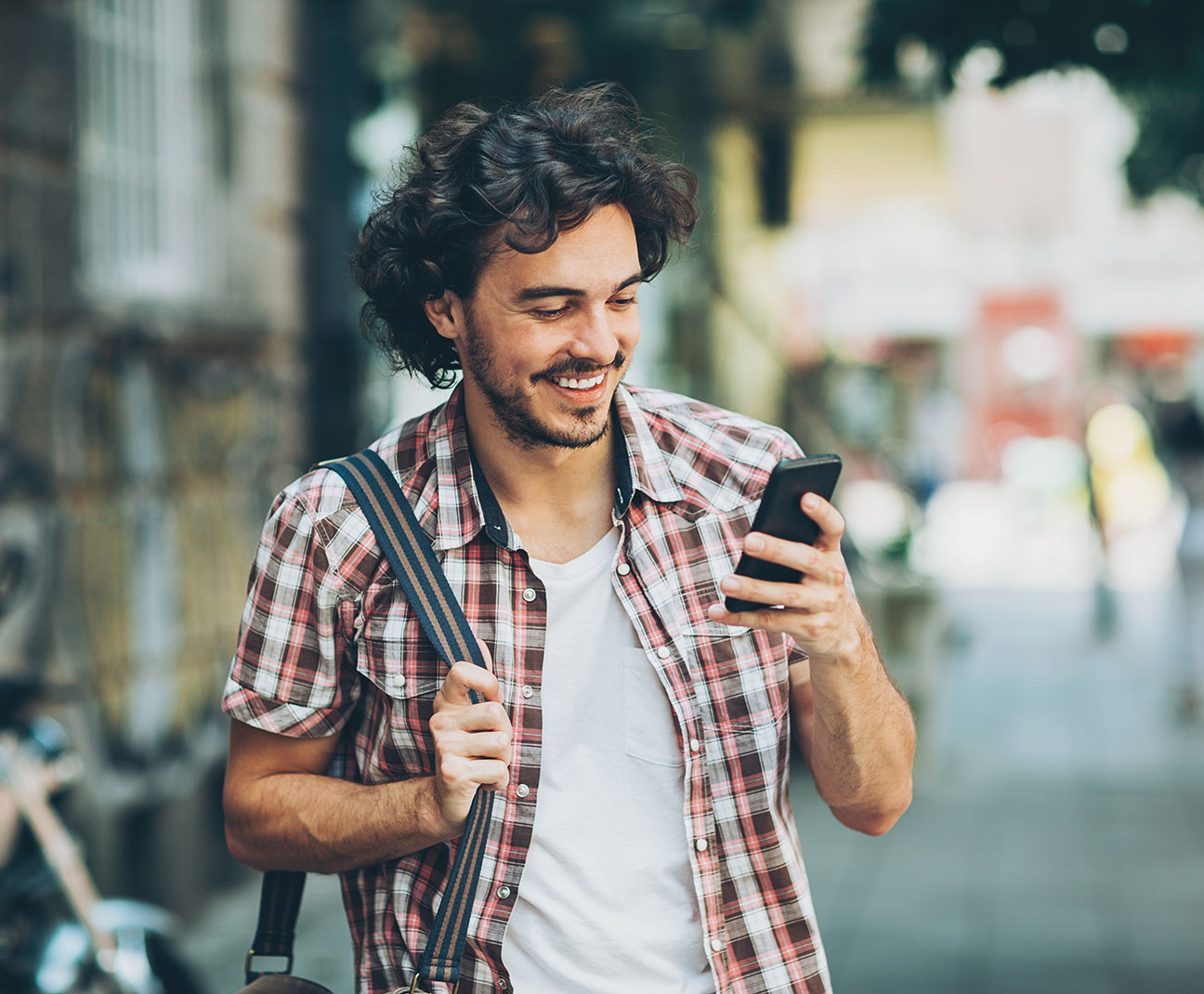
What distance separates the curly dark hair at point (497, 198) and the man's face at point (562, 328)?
30 millimetres

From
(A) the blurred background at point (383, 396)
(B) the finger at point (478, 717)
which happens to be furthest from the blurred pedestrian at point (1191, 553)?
(B) the finger at point (478, 717)

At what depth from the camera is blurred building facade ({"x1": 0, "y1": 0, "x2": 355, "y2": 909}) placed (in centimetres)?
470

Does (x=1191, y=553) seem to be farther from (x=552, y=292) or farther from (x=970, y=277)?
(x=970, y=277)

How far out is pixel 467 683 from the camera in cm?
180

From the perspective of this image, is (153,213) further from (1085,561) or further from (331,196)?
(1085,561)

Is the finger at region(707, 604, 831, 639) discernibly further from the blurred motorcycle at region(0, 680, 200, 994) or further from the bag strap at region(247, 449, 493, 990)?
the blurred motorcycle at region(0, 680, 200, 994)

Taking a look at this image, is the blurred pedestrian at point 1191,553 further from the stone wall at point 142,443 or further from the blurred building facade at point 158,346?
the stone wall at point 142,443

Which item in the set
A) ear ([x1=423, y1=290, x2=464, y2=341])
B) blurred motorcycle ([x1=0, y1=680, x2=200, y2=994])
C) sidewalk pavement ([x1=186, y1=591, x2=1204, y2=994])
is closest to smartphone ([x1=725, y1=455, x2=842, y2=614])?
ear ([x1=423, y1=290, x2=464, y2=341])

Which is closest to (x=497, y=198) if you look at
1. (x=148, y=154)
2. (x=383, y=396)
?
(x=148, y=154)

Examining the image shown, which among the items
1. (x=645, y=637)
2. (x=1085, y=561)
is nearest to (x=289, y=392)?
(x=645, y=637)

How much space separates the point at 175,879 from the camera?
5449 millimetres

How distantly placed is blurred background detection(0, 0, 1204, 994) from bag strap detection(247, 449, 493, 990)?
0.81 m

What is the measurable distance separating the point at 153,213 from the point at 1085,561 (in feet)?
43.1

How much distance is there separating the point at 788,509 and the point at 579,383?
1.22ft
